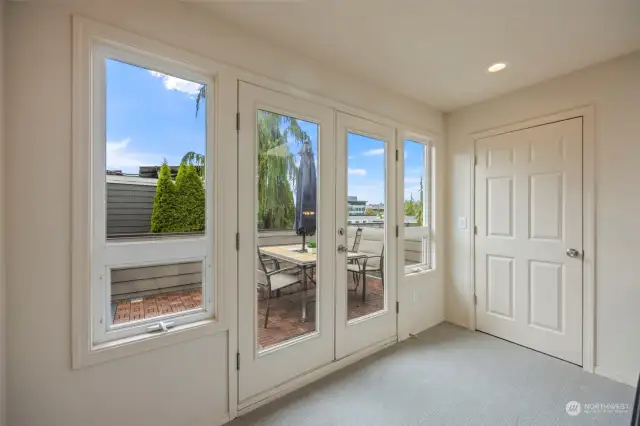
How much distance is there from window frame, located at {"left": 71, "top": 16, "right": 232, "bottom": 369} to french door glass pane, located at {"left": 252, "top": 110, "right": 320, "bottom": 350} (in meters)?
0.27

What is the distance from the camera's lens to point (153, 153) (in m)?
1.65

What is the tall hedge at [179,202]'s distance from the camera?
1663 mm

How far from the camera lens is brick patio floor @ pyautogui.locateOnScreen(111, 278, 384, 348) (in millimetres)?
1597

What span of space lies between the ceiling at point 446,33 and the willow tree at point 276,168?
562mm

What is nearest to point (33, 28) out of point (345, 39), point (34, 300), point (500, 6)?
point (34, 300)

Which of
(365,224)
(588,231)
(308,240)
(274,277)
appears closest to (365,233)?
(365,224)

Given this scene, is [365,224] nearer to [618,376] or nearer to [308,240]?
[308,240]

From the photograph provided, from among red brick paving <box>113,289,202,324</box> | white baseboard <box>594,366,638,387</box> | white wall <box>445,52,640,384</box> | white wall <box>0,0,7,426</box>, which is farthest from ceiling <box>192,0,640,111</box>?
white baseboard <box>594,366,638,387</box>

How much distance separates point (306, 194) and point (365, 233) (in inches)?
29.9

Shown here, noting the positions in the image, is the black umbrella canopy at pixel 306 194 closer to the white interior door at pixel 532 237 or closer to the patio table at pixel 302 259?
the patio table at pixel 302 259

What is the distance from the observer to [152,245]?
5.23ft

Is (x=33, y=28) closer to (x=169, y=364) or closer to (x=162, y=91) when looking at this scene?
(x=162, y=91)

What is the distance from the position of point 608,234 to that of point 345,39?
2516mm

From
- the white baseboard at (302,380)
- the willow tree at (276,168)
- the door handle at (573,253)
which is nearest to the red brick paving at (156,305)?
the willow tree at (276,168)
